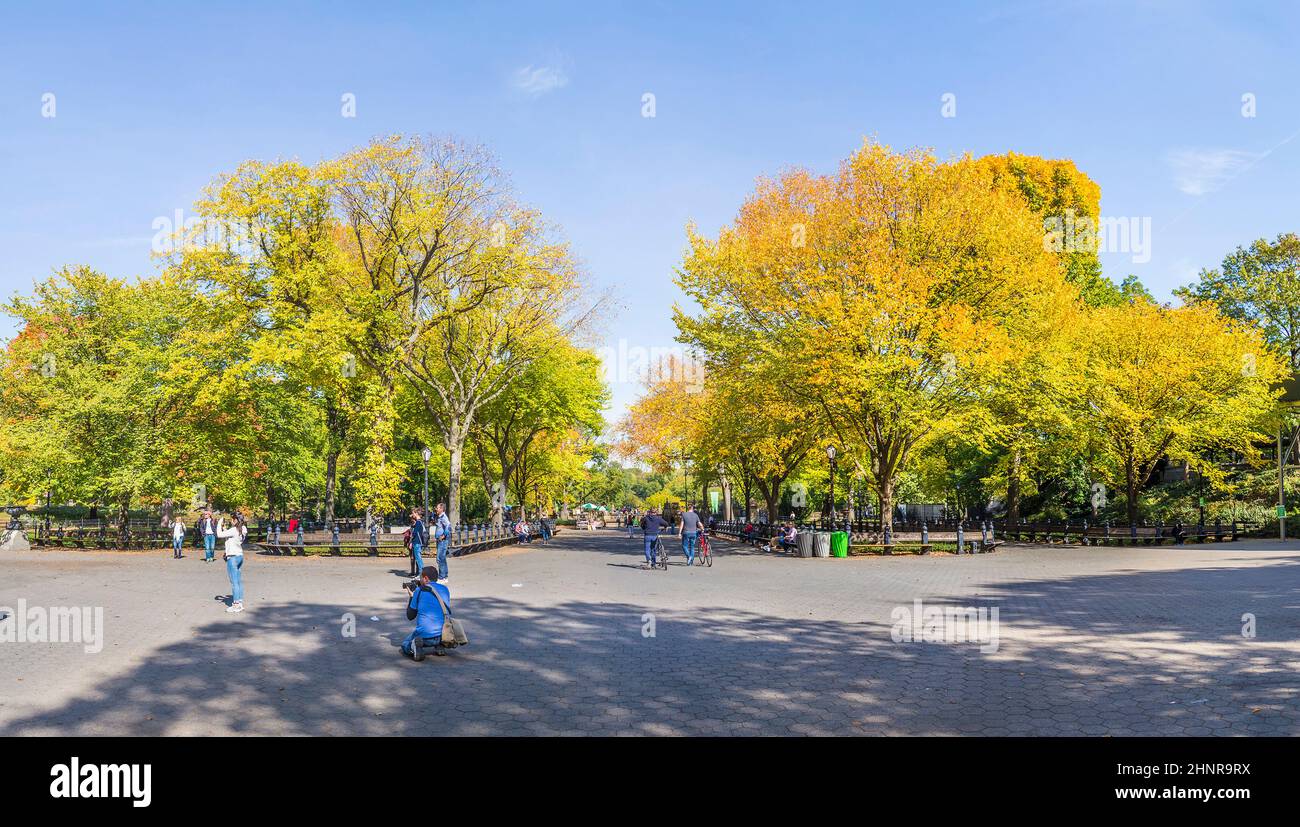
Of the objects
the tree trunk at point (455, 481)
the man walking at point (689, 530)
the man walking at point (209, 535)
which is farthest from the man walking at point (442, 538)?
the tree trunk at point (455, 481)

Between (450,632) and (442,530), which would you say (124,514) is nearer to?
(442,530)

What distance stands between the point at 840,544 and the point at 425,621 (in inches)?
898

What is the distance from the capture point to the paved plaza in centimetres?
682

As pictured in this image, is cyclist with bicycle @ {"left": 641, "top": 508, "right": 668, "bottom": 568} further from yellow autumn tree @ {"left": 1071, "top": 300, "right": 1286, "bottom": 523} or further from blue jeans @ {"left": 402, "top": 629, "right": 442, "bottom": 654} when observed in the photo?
yellow autumn tree @ {"left": 1071, "top": 300, "right": 1286, "bottom": 523}

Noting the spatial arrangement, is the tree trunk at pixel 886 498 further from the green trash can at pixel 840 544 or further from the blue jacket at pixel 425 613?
the blue jacket at pixel 425 613

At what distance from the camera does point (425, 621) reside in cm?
962

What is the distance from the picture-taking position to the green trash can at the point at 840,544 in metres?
30.3

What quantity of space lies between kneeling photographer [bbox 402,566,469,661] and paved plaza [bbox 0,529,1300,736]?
19 centimetres

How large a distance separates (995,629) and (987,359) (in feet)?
57.9

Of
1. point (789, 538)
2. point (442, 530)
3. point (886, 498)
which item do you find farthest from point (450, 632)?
point (886, 498)

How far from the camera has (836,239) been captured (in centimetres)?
3009

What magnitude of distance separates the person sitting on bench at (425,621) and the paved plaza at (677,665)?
19 cm
